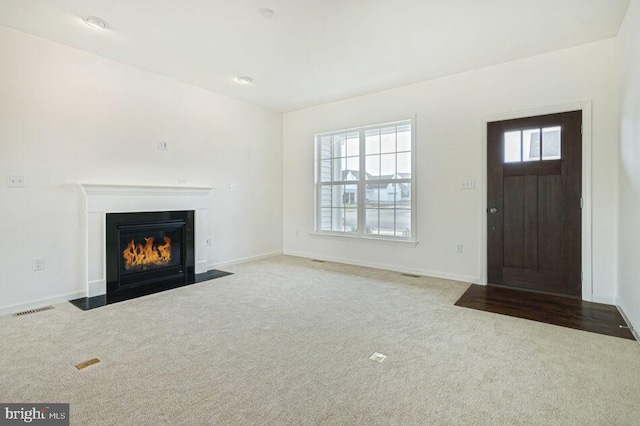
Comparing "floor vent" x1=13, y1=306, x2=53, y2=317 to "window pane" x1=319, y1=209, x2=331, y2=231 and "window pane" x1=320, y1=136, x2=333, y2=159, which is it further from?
"window pane" x1=320, y1=136, x2=333, y2=159

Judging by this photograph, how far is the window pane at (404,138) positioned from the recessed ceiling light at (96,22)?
376 cm

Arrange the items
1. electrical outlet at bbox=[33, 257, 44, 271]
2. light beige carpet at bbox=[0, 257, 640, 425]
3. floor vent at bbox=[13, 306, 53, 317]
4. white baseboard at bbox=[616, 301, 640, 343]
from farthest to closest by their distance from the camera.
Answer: electrical outlet at bbox=[33, 257, 44, 271] < floor vent at bbox=[13, 306, 53, 317] < white baseboard at bbox=[616, 301, 640, 343] < light beige carpet at bbox=[0, 257, 640, 425]

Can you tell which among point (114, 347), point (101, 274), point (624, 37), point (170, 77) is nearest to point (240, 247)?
point (101, 274)

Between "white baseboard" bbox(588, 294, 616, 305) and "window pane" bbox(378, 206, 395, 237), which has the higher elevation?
"window pane" bbox(378, 206, 395, 237)

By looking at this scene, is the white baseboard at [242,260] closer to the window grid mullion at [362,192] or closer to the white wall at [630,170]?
the window grid mullion at [362,192]

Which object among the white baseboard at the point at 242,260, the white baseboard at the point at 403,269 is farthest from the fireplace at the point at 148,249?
the white baseboard at the point at 403,269

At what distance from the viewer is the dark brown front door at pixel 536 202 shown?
11.6ft

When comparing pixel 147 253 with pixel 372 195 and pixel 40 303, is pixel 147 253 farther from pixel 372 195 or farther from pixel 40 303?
pixel 372 195

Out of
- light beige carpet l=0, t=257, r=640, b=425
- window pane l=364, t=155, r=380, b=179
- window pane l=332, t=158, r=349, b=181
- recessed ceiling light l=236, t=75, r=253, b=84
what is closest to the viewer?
light beige carpet l=0, t=257, r=640, b=425

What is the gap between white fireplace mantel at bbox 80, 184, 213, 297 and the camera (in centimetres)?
353

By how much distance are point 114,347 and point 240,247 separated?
10.1 ft

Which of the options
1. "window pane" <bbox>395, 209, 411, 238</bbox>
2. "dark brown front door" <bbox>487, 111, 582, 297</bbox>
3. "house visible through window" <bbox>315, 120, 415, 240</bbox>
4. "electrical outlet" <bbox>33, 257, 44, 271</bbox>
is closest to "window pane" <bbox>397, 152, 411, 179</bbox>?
"house visible through window" <bbox>315, 120, 415, 240</bbox>

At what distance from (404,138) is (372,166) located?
0.66 metres

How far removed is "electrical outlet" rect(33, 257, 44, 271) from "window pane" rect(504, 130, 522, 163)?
5.32 meters
